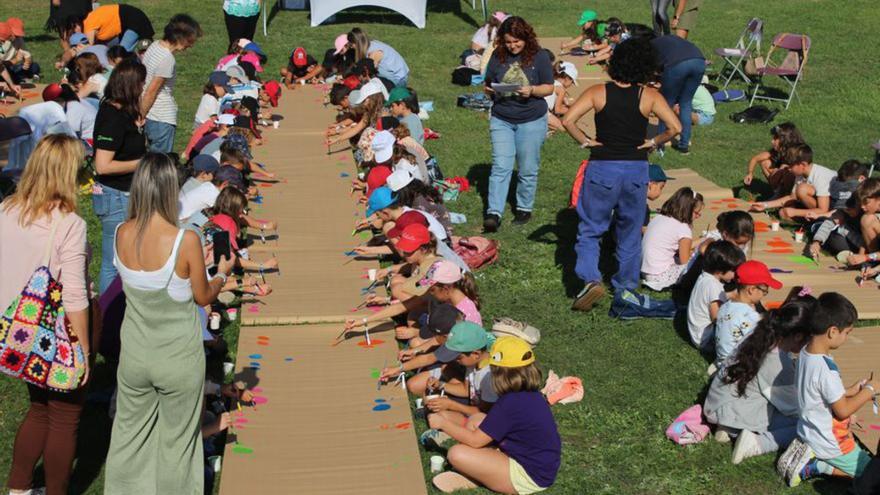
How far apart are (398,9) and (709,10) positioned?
616 centimetres

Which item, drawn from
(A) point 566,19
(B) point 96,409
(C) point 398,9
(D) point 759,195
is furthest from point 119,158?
(A) point 566,19

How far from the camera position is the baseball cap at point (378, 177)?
9992 millimetres

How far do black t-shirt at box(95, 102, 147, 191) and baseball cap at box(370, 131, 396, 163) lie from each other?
3.34 meters

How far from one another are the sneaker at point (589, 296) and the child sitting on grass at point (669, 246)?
0.78m

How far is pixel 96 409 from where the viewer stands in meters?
6.59

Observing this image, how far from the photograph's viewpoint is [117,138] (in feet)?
22.7

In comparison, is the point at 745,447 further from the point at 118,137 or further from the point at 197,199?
the point at 197,199

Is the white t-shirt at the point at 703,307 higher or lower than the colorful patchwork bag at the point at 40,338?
lower

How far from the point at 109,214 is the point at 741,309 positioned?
4430 mm

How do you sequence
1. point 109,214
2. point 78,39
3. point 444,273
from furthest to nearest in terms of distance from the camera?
point 78,39 < point 109,214 < point 444,273

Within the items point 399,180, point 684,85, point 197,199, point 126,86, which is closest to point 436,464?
point 126,86

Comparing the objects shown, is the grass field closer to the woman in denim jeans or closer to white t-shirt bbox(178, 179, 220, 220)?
the woman in denim jeans

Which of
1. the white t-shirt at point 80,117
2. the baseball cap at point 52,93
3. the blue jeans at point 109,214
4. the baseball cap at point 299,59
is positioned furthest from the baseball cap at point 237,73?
the blue jeans at point 109,214

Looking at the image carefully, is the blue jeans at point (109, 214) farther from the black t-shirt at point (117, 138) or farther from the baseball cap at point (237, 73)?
the baseball cap at point (237, 73)
